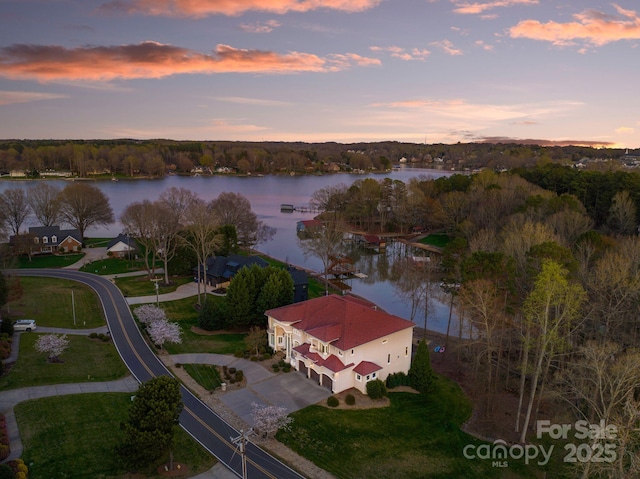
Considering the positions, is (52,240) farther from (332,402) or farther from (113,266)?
(332,402)

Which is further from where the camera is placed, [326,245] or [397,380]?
[326,245]

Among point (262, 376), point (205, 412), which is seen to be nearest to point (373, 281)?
point (262, 376)

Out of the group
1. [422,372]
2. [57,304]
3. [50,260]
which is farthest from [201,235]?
[50,260]

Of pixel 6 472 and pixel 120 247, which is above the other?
pixel 120 247

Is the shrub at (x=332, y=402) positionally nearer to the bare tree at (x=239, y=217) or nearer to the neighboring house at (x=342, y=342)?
the neighboring house at (x=342, y=342)

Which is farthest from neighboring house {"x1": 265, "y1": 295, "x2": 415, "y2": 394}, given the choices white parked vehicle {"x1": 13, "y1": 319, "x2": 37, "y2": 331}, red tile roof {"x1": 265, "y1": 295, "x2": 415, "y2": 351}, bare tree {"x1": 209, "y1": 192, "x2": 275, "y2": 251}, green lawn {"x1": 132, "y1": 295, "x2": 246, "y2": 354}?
bare tree {"x1": 209, "y1": 192, "x2": 275, "y2": 251}

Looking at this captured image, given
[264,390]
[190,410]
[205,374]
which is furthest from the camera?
[205,374]

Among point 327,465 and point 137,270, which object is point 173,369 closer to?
point 327,465
